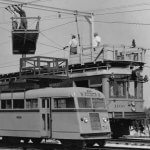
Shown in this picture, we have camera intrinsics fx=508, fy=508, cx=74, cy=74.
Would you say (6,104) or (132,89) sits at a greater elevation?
(132,89)

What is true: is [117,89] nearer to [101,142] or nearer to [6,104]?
[101,142]

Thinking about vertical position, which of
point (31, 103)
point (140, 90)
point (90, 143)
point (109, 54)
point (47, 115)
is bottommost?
point (90, 143)

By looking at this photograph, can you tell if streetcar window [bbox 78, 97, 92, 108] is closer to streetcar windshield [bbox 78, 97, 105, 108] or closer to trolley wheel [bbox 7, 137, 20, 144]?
streetcar windshield [bbox 78, 97, 105, 108]

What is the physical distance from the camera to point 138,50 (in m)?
25.3

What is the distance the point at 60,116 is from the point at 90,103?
48.7 inches

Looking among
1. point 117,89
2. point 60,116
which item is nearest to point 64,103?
point 60,116

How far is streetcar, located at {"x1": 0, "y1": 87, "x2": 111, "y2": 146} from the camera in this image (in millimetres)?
17531

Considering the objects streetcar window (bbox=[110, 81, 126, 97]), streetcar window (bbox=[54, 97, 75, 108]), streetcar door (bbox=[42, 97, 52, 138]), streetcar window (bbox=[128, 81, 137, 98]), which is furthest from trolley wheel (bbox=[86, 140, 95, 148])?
streetcar window (bbox=[128, 81, 137, 98])

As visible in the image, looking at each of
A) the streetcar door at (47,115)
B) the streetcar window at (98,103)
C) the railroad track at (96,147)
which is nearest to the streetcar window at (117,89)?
the railroad track at (96,147)

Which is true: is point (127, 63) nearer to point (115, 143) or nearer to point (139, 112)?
point (139, 112)

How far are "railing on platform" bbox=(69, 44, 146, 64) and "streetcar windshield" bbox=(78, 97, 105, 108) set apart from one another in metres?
5.30

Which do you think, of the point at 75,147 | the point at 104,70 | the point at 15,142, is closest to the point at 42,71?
the point at 104,70

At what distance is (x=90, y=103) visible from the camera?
18.3 meters

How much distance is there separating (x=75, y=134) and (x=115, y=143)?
5238 millimetres
